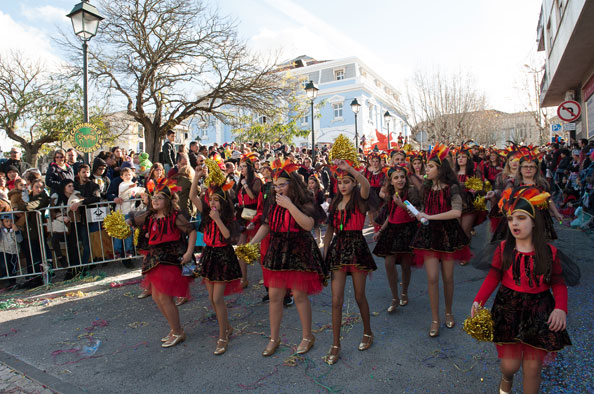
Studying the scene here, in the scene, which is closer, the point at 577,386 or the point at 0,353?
the point at 577,386

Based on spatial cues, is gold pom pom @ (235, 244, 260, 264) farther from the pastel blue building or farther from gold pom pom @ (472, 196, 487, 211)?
the pastel blue building

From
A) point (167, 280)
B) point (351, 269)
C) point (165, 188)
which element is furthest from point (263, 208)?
point (351, 269)

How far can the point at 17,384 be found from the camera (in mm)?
3684

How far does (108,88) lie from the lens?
684 inches

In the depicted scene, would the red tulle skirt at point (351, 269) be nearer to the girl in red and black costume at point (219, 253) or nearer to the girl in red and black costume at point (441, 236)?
the girl in red and black costume at point (441, 236)

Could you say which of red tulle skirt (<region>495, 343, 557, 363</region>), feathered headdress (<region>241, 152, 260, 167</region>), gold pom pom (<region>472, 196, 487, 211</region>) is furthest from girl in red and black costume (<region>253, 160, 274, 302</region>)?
gold pom pom (<region>472, 196, 487, 211</region>)

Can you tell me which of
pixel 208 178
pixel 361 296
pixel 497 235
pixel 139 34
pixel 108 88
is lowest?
pixel 361 296

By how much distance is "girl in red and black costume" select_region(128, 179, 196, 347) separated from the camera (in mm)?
4320

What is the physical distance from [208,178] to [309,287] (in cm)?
169

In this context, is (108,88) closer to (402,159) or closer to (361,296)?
(402,159)

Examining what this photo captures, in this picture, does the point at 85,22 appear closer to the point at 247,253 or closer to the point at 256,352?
the point at 247,253

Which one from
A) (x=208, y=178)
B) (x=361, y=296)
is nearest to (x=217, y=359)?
(x=361, y=296)

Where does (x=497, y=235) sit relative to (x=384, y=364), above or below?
above

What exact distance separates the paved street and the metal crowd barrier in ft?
5.02
